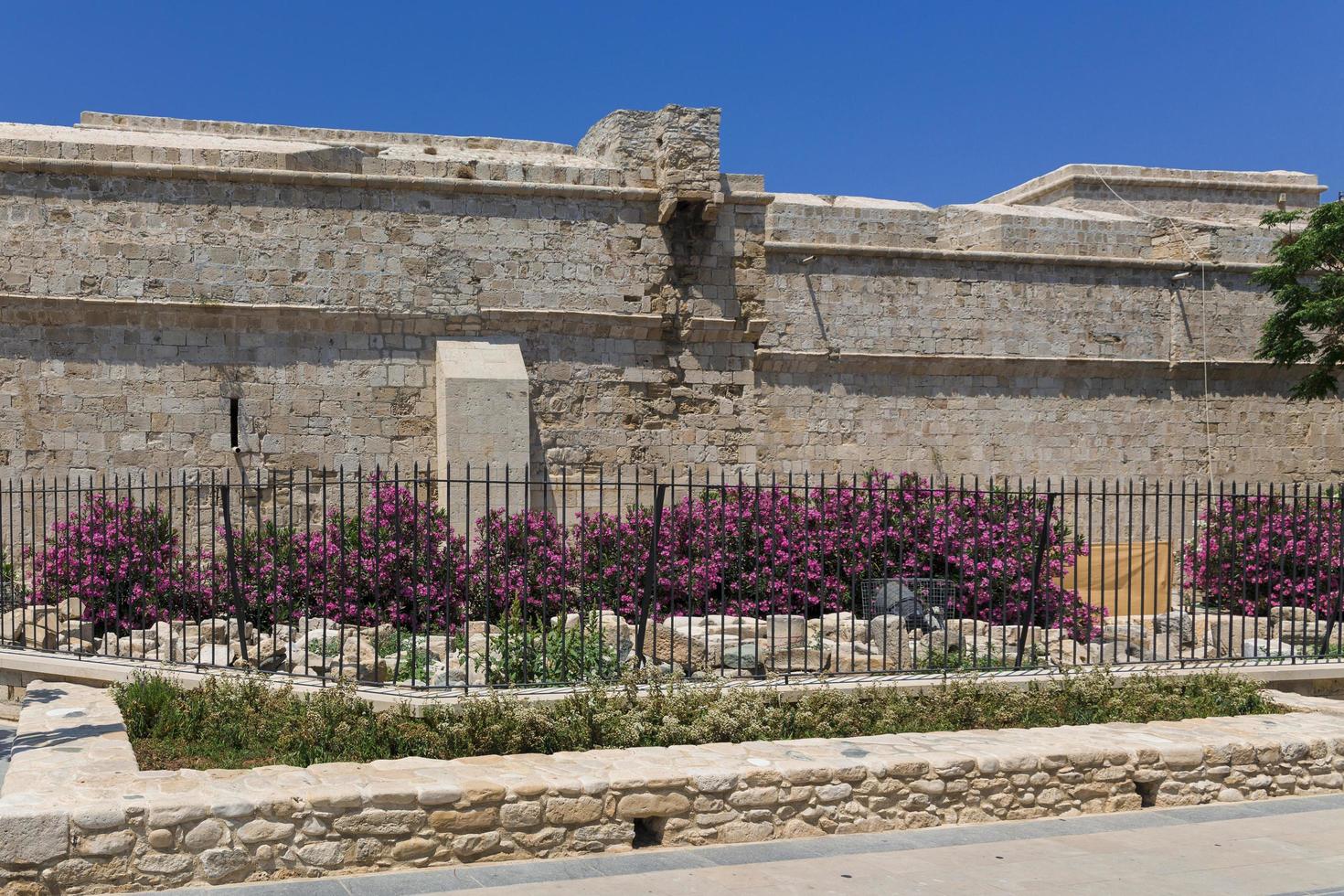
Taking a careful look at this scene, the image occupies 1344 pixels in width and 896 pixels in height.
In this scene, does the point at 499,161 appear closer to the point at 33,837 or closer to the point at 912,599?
the point at 912,599

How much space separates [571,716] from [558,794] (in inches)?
52.9

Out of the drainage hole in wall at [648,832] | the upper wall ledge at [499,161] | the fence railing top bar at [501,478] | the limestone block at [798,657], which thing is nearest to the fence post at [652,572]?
the limestone block at [798,657]

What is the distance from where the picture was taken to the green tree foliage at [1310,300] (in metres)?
18.8

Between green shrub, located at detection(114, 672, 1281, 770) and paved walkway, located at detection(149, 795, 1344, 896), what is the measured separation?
3.84 feet

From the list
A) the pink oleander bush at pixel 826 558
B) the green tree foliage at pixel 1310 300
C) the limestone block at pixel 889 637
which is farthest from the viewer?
the green tree foliage at pixel 1310 300

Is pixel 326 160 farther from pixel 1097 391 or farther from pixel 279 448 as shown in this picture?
pixel 1097 391

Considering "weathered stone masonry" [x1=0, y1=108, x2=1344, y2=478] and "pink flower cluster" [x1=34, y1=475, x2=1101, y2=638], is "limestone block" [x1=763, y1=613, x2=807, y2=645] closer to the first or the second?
"pink flower cluster" [x1=34, y1=475, x2=1101, y2=638]

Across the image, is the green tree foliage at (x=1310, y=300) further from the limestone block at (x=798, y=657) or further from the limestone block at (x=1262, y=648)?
the limestone block at (x=798, y=657)

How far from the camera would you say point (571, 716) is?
284 inches

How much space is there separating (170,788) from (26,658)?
425 centimetres

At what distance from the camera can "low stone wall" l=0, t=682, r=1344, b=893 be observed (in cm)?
525

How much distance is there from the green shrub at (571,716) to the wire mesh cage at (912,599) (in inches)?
62.7

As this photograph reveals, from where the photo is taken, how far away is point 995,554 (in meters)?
12.5

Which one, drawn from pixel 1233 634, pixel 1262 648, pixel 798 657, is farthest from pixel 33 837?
pixel 1233 634
